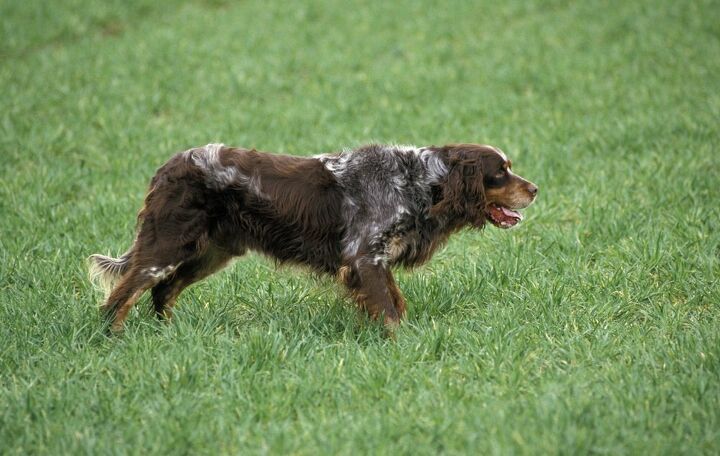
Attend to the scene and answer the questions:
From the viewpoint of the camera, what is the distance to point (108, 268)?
17.2 feet

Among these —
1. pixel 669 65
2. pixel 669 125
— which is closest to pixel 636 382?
pixel 669 125

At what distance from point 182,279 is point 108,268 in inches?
18.8

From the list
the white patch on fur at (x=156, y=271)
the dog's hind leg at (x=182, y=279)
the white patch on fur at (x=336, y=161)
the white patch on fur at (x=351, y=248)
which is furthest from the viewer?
the dog's hind leg at (x=182, y=279)

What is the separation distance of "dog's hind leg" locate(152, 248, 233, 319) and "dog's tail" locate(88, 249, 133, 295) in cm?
26

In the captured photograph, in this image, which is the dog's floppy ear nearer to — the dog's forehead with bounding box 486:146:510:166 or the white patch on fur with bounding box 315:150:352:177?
the dog's forehead with bounding box 486:146:510:166

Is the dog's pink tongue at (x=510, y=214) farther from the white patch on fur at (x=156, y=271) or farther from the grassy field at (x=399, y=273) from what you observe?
the white patch on fur at (x=156, y=271)

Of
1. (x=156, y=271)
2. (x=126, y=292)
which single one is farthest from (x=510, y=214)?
(x=126, y=292)

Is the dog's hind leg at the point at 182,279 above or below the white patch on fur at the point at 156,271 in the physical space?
below

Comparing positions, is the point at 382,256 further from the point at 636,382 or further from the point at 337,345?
the point at 636,382

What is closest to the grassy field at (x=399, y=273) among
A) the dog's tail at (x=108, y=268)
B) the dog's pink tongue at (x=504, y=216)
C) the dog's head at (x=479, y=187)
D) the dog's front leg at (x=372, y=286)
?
the dog's front leg at (x=372, y=286)

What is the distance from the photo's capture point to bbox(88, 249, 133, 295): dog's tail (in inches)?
206

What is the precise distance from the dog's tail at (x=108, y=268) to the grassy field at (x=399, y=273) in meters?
0.25

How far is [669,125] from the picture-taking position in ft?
31.1

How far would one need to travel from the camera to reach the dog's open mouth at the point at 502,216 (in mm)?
5457
